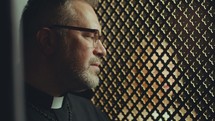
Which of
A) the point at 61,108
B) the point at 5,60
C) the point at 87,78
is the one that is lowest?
the point at 61,108

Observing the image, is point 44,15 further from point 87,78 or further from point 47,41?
point 87,78

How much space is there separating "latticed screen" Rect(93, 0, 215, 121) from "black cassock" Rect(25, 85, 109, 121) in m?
0.04

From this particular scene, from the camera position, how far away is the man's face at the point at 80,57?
0.78 metres

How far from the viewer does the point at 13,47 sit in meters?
0.16

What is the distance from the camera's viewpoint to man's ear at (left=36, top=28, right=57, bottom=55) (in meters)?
0.79

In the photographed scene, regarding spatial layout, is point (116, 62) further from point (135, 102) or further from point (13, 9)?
point (13, 9)

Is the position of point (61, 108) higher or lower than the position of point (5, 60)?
lower

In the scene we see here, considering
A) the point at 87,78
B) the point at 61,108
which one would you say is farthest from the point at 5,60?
the point at 61,108

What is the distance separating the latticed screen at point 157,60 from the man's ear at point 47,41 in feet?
0.68

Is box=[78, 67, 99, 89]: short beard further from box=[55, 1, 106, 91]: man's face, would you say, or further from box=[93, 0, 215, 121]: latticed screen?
box=[93, 0, 215, 121]: latticed screen

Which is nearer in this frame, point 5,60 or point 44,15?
point 5,60

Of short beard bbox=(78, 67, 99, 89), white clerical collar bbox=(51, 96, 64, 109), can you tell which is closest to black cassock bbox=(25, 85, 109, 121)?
white clerical collar bbox=(51, 96, 64, 109)

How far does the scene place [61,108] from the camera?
2.87ft

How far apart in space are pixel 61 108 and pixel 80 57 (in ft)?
0.59
